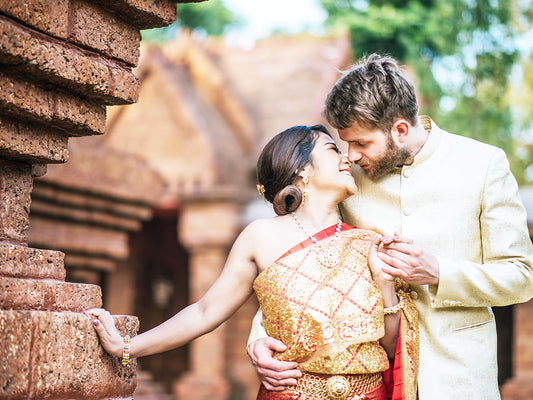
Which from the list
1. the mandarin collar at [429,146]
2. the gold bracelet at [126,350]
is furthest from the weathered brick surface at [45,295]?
the mandarin collar at [429,146]

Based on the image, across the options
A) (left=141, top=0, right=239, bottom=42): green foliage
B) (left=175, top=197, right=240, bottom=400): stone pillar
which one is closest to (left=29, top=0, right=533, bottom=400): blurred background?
(left=175, top=197, right=240, bottom=400): stone pillar

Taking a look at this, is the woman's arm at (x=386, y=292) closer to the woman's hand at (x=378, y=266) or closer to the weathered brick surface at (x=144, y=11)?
the woman's hand at (x=378, y=266)

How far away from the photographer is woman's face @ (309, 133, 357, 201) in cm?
269

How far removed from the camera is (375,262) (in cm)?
252

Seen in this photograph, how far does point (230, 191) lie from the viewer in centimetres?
898

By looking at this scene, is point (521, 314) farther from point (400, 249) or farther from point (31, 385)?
point (31, 385)

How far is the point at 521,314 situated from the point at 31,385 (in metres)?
4.94

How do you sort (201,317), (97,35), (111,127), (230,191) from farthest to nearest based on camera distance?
(111,127), (230,191), (201,317), (97,35)

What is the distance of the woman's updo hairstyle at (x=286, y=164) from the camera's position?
→ 271cm

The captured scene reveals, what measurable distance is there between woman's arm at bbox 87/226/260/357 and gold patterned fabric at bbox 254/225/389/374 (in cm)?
10

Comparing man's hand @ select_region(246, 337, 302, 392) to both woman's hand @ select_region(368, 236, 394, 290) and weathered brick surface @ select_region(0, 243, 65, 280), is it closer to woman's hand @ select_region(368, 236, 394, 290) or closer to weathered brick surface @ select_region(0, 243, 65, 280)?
woman's hand @ select_region(368, 236, 394, 290)

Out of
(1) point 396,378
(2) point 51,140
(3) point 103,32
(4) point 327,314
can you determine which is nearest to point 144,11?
(3) point 103,32

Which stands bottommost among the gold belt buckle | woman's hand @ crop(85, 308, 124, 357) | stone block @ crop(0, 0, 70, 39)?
the gold belt buckle

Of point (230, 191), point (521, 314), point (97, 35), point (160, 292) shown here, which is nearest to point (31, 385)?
point (97, 35)
